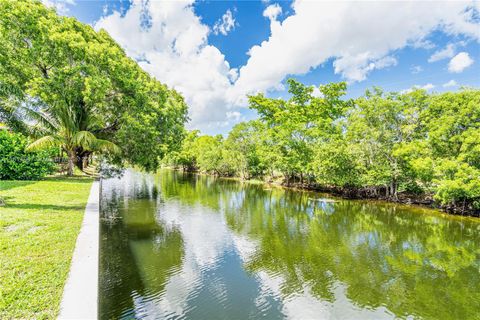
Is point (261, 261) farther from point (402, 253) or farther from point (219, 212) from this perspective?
point (219, 212)

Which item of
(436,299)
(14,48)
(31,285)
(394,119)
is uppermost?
(14,48)

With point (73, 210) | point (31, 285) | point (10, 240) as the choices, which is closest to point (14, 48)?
point (73, 210)

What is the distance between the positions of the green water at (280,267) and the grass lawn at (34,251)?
5.28 ft

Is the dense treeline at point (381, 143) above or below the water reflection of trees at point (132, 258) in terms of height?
above

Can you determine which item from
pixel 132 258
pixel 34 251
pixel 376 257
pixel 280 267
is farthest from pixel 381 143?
pixel 34 251

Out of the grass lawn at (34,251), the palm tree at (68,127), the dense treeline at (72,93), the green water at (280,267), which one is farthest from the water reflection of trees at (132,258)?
the dense treeline at (72,93)

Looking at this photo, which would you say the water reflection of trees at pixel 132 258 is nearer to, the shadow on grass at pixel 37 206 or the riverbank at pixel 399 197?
the shadow on grass at pixel 37 206

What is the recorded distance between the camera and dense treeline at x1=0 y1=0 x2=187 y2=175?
543 inches

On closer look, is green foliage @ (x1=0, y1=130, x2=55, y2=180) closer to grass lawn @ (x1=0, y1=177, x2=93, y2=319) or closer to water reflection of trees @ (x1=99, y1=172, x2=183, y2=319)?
grass lawn @ (x1=0, y1=177, x2=93, y2=319)

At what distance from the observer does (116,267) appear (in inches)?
296

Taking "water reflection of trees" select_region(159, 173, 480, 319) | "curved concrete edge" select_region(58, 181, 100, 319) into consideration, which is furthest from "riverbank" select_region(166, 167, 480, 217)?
"curved concrete edge" select_region(58, 181, 100, 319)

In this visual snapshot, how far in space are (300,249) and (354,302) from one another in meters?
3.51

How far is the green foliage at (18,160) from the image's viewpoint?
13047mm

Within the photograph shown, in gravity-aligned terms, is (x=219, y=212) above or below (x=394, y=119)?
below
